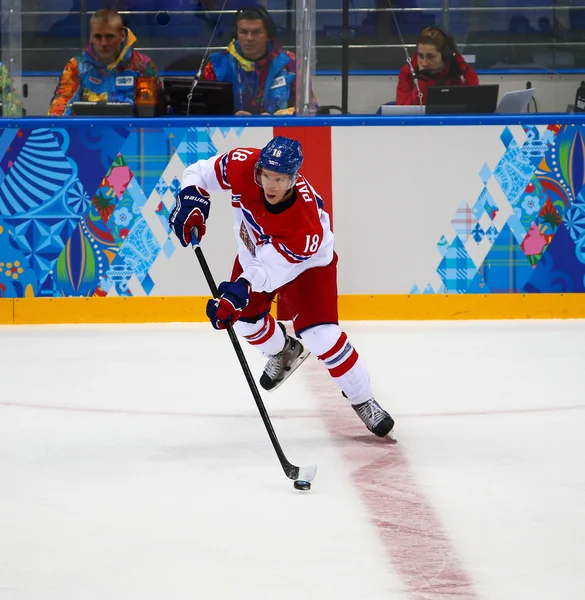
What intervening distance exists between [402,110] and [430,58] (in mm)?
305

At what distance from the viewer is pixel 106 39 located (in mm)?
5340

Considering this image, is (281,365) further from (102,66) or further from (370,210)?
(102,66)

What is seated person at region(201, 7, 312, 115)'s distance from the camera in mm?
5258

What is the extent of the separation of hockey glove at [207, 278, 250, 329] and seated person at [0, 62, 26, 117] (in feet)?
Result: 9.13

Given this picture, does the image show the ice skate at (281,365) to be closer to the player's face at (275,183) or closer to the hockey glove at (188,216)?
the hockey glove at (188,216)

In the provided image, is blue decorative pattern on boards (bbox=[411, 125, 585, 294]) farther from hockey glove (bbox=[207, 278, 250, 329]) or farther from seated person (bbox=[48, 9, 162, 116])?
hockey glove (bbox=[207, 278, 250, 329])

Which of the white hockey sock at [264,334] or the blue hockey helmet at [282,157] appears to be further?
the white hockey sock at [264,334]

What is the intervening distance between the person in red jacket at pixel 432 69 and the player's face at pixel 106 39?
4.56ft

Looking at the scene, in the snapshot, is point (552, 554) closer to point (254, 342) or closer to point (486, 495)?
point (486, 495)

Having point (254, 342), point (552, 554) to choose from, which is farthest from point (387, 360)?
point (552, 554)

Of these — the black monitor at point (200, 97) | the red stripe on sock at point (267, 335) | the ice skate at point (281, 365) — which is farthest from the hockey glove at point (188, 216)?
the black monitor at point (200, 97)

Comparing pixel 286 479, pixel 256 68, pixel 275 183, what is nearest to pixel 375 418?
pixel 286 479

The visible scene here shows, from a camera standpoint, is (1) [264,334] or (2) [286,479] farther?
(1) [264,334]

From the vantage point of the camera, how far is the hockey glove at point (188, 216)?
327 cm
